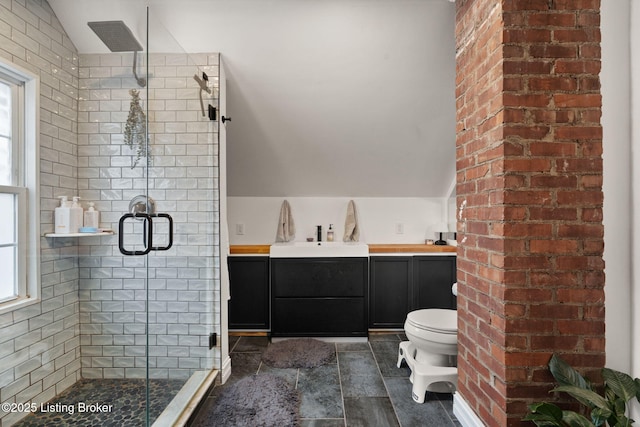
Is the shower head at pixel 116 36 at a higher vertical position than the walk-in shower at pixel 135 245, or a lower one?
higher

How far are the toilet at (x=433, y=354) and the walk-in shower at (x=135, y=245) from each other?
136 centimetres

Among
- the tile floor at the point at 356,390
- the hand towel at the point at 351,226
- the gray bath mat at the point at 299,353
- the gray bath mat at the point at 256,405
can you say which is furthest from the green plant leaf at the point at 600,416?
the hand towel at the point at 351,226

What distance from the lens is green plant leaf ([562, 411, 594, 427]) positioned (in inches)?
44.1

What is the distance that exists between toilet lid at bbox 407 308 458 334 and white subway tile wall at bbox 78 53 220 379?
149cm

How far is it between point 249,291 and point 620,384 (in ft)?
8.31

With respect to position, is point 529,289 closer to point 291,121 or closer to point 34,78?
point 291,121

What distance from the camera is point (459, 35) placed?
1.74m

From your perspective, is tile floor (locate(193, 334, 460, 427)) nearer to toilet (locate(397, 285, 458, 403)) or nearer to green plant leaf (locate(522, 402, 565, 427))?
toilet (locate(397, 285, 458, 403))

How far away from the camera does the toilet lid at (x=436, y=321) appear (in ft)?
6.44

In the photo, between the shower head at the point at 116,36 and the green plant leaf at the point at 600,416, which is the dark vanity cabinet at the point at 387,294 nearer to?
the green plant leaf at the point at 600,416

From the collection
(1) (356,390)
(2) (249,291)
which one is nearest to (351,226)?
(2) (249,291)

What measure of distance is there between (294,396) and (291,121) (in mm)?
2090

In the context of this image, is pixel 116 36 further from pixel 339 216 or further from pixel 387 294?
pixel 387 294

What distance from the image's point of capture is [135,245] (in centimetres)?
191
